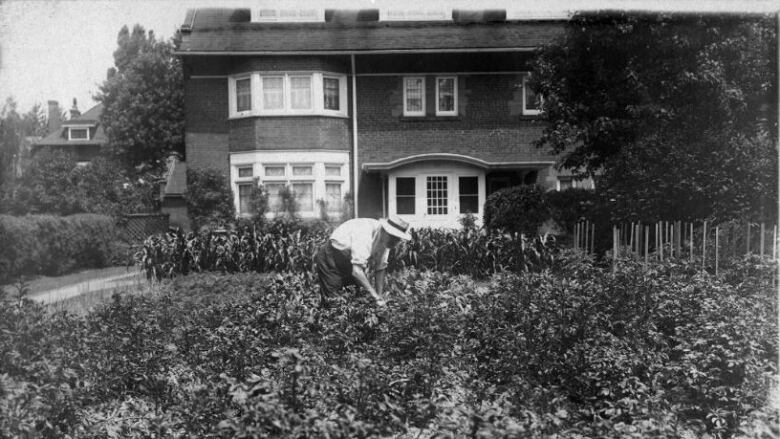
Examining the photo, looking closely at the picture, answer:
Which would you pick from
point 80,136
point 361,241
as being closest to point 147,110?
point 80,136

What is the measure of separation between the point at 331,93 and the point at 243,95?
2812 millimetres

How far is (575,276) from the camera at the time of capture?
7258mm

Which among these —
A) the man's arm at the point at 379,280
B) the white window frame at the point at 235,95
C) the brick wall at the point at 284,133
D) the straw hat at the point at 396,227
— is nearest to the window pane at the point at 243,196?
the brick wall at the point at 284,133

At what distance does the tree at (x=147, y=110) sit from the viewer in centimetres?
3772

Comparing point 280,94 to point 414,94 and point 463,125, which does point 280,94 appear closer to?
point 414,94

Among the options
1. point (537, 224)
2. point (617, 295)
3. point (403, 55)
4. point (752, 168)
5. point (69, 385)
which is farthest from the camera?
point (403, 55)

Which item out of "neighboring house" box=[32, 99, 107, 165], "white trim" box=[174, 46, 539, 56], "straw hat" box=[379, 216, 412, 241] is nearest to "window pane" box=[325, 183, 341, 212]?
"white trim" box=[174, 46, 539, 56]

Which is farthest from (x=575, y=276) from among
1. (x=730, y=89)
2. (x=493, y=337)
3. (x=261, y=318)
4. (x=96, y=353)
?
(x=730, y=89)

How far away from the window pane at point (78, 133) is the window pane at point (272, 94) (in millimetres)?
33634

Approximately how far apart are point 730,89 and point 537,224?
4.85 meters

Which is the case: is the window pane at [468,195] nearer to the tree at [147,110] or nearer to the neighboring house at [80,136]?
the tree at [147,110]

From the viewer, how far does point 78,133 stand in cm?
4881

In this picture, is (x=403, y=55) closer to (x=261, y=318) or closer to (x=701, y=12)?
(x=701, y=12)

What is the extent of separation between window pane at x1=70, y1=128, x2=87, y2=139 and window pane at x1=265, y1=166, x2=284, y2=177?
111ft
